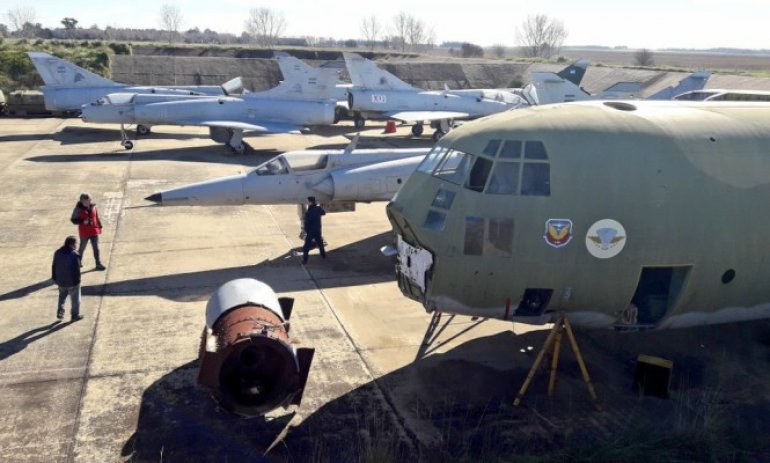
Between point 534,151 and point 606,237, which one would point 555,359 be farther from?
point 534,151

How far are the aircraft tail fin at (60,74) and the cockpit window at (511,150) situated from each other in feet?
112

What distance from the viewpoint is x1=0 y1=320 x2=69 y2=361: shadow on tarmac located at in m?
10.7

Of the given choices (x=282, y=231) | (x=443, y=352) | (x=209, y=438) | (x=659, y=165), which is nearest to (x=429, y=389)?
(x=443, y=352)

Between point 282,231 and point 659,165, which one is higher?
point 659,165

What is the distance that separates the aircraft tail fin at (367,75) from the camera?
38.2 metres

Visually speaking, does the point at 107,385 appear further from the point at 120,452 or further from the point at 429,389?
the point at 429,389

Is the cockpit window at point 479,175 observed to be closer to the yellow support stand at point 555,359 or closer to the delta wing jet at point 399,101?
the yellow support stand at point 555,359

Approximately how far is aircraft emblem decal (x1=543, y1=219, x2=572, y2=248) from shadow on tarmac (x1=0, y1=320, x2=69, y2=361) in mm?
8317

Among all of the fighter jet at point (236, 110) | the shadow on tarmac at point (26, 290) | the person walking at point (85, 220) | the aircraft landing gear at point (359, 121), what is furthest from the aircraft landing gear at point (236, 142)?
the shadow on tarmac at point (26, 290)

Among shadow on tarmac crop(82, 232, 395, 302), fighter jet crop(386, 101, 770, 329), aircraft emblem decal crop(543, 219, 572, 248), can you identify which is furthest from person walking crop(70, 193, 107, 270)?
aircraft emblem decal crop(543, 219, 572, 248)

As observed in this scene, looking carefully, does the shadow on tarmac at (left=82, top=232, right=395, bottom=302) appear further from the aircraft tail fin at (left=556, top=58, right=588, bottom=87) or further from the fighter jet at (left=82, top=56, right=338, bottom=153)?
the aircraft tail fin at (left=556, top=58, right=588, bottom=87)

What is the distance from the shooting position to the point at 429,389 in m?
9.78

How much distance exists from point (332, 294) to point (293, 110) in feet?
68.7

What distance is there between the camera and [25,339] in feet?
36.6
